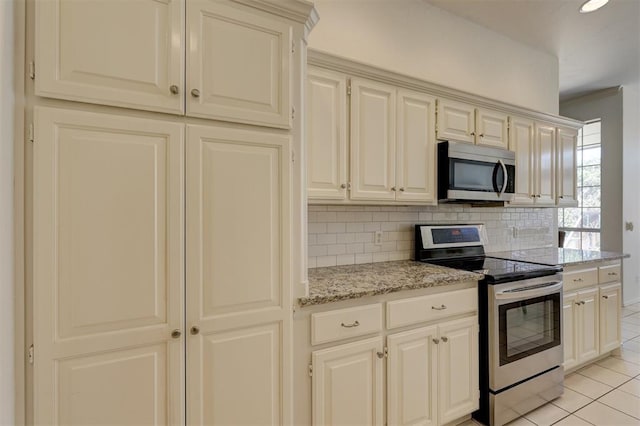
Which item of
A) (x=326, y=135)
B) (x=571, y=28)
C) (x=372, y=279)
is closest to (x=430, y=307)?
(x=372, y=279)

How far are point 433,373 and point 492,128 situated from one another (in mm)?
1945

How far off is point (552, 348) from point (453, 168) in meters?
1.44

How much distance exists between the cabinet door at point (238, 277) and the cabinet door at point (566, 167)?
9.87 ft

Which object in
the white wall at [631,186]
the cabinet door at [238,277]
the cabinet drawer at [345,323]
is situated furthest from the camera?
the white wall at [631,186]

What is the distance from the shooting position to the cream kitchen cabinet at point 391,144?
209 cm

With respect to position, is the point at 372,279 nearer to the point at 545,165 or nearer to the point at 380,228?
the point at 380,228

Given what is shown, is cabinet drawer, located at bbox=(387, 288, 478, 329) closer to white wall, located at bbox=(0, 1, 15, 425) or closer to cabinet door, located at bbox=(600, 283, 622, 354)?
white wall, located at bbox=(0, 1, 15, 425)

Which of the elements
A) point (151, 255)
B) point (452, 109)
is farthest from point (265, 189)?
point (452, 109)

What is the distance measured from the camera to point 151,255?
1.21 metres

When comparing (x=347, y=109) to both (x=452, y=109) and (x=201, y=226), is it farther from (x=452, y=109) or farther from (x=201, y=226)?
(x=201, y=226)

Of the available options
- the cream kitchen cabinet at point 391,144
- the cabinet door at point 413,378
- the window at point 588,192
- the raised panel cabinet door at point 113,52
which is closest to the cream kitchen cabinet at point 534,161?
the cream kitchen cabinet at point 391,144

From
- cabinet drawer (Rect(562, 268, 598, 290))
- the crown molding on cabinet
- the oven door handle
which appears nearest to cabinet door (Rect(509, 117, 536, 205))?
the crown molding on cabinet

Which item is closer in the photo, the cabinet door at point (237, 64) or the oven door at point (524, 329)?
the cabinet door at point (237, 64)

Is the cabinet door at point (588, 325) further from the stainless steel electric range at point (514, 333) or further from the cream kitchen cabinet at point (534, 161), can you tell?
the cream kitchen cabinet at point (534, 161)
